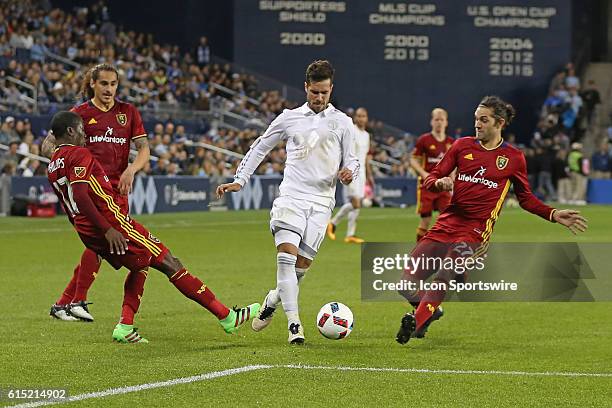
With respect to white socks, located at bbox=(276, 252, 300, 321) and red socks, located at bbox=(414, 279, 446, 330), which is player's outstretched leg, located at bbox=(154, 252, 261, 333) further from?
red socks, located at bbox=(414, 279, 446, 330)

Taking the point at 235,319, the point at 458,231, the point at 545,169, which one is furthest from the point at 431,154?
the point at 545,169

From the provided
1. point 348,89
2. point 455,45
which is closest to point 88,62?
point 348,89

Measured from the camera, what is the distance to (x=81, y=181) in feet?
31.4

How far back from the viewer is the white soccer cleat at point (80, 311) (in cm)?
1120

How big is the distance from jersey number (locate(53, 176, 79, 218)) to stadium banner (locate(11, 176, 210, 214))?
61.3 ft

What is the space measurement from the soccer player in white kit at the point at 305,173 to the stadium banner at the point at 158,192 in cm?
1869

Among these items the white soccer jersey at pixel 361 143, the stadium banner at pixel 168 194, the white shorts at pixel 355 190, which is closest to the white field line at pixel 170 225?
the stadium banner at pixel 168 194

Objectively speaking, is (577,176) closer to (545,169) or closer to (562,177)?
(562,177)

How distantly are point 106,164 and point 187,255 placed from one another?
7.60 m

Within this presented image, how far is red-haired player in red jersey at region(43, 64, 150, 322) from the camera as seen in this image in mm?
10961

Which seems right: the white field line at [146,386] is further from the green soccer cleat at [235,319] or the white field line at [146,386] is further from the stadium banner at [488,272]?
the stadium banner at [488,272]

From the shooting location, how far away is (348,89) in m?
39.3

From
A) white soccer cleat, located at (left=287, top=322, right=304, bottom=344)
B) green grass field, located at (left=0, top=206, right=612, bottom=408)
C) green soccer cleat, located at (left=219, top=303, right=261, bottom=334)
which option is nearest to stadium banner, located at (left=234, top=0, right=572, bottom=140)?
green grass field, located at (left=0, top=206, right=612, bottom=408)

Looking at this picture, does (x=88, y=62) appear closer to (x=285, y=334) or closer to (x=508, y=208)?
(x=508, y=208)
